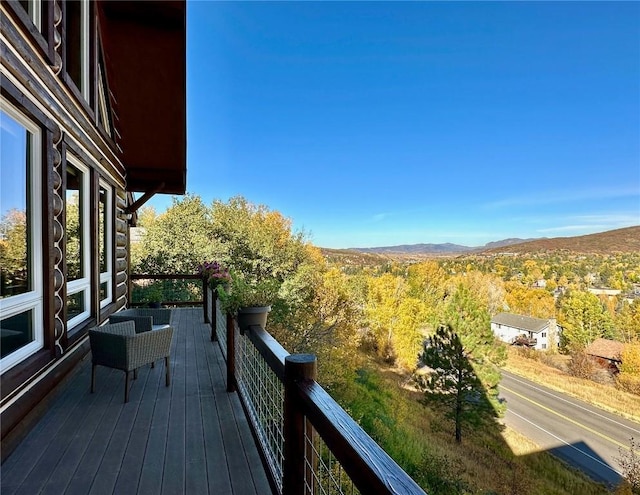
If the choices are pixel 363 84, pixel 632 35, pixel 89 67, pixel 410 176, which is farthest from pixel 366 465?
pixel 410 176

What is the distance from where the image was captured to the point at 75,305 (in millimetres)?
3672

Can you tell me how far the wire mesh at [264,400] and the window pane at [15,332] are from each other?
1.58 metres

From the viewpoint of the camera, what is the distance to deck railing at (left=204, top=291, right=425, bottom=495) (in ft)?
2.61

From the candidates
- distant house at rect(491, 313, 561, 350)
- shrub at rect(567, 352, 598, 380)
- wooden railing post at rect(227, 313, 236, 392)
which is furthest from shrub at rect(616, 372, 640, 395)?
wooden railing post at rect(227, 313, 236, 392)

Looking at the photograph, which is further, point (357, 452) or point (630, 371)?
point (630, 371)

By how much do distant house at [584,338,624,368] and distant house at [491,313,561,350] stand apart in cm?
643

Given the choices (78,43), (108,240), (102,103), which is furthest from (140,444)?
(102,103)

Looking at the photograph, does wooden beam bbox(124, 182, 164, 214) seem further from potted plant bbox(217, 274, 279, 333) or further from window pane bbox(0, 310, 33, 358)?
window pane bbox(0, 310, 33, 358)

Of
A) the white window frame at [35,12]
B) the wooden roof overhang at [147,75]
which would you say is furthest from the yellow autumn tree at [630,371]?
the white window frame at [35,12]

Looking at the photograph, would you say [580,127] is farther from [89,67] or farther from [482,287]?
[89,67]

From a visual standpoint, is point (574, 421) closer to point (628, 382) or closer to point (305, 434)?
point (628, 382)

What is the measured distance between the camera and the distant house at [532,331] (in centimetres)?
4250

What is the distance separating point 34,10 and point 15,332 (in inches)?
91.8

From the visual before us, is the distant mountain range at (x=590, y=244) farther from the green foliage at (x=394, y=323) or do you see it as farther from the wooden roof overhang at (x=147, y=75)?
the wooden roof overhang at (x=147, y=75)
